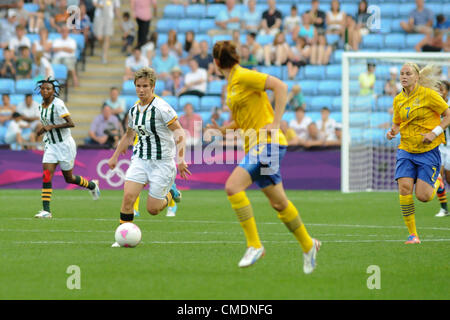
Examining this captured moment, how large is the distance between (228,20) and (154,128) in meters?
15.4

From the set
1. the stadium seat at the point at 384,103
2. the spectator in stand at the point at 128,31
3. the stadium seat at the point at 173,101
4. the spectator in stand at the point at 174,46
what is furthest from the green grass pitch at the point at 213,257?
the spectator in stand at the point at 128,31

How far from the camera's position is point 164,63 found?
24.7 meters

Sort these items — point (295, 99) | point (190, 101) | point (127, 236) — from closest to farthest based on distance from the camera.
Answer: point (127, 236), point (295, 99), point (190, 101)

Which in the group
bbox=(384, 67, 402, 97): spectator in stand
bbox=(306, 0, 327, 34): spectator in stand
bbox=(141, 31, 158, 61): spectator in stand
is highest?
bbox=(306, 0, 327, 34): spectator in stand

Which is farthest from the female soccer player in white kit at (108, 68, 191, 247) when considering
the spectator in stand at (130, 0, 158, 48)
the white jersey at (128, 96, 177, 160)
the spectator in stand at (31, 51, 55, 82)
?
the spectator in stand at (130, 0, 158, 48)

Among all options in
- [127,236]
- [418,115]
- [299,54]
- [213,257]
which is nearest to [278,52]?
[299,54]

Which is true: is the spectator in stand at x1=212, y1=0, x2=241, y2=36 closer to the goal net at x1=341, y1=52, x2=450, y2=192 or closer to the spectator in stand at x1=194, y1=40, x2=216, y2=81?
the spectator in stand at x1=194, y1=40, x2=216, y2=81

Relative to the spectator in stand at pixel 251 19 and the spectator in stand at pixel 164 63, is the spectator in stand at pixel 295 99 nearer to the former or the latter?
the spectator in stand at pixel 251 19

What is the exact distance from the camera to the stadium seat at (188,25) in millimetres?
26625

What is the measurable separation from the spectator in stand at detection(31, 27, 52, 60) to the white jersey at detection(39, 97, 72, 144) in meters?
10.8

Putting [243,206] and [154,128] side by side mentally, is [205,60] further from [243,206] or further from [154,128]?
[243,206]

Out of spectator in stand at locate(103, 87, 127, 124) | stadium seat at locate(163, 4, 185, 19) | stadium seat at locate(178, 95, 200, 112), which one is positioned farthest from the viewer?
stadium seat at locate(163, 4, 185, 19)

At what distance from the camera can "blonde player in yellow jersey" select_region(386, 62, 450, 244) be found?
413 inches

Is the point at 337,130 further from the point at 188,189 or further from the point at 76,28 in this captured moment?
the point at 76,28
